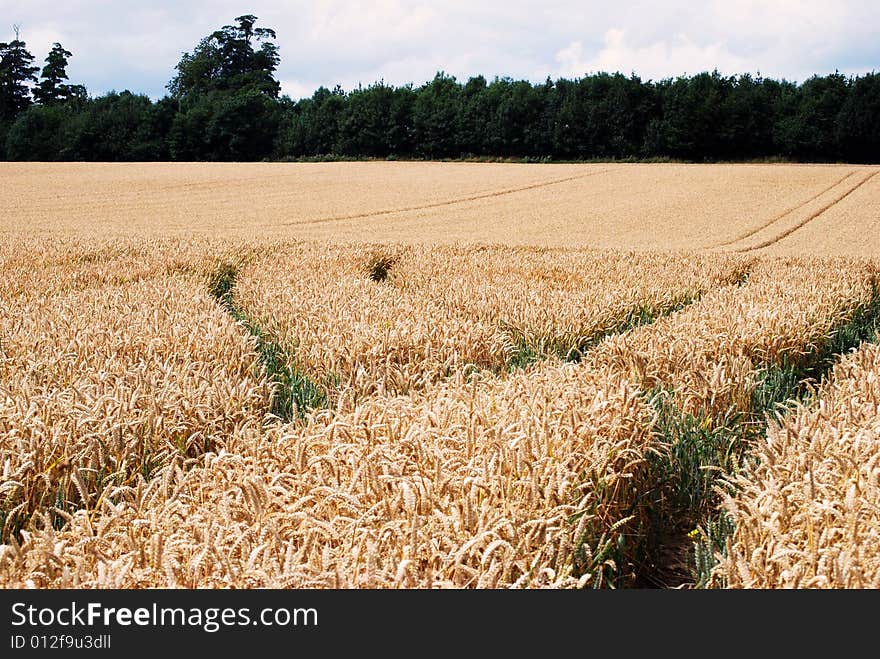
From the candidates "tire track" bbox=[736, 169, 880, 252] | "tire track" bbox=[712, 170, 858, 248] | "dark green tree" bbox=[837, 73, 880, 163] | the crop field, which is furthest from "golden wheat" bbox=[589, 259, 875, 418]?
"dark green tree" bbox=[837, 73, 880, 163]

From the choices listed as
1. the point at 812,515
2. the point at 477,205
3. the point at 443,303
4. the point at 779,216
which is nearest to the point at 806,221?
the point at 779,216

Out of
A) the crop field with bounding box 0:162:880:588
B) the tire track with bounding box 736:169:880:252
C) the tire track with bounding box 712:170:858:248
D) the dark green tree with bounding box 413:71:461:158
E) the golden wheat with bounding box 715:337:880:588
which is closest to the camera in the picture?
the golden wheat with bounding box 715:337:880:588

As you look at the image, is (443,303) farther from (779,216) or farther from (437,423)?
(779,216)

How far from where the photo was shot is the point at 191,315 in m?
6.49

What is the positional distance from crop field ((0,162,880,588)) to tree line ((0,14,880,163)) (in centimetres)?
4567

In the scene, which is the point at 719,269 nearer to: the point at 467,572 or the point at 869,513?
the point at 869,513

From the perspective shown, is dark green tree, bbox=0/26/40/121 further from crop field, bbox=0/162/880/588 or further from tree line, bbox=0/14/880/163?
crop field, bbox=0/162/880/588

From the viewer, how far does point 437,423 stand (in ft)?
10.5

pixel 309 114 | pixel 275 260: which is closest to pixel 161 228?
pixel 275 260

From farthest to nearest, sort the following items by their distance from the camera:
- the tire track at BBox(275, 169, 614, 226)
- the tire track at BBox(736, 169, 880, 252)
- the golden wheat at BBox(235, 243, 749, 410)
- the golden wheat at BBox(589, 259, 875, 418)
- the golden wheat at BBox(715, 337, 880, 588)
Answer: the tire track at BBox(275, 169, 614, 226)
the tire track at BBox(736, 169, 880, 252)
the golden wheat at BBox(235, 243, 749, 410)
the golden wheat at BBox(589, 259, 875, 418)
the golden wheat at BBox(715, 337, 880, 588)

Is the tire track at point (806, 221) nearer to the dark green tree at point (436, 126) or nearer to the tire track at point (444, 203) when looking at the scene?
the tire track at point (444, 203)

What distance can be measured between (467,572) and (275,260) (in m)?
9.80

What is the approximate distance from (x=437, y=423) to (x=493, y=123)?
5736 cm

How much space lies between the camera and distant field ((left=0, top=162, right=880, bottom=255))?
2020 cm
